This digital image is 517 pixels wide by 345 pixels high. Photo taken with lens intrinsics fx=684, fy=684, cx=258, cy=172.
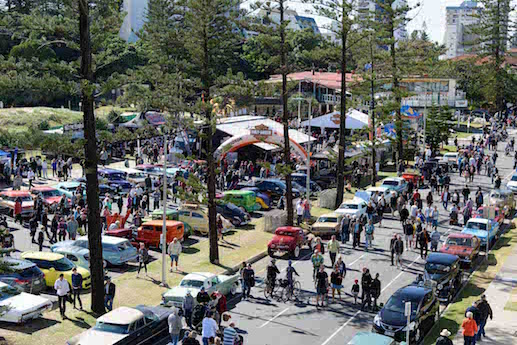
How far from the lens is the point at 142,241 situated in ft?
103

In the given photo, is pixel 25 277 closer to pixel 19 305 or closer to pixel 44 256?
pixel 44 256

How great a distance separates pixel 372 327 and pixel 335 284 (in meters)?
4.02

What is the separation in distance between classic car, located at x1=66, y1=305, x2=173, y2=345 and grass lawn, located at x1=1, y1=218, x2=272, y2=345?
2.35 metres

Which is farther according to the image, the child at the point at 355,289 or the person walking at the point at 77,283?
the child at the point at 355,289

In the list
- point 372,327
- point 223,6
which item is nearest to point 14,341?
point 372,327

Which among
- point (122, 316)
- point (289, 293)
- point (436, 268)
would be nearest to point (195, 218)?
point (289, 293)

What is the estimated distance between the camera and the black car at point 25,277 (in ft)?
78.9

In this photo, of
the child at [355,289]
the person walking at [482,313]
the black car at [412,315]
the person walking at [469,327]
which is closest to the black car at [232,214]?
the child at [355,289]

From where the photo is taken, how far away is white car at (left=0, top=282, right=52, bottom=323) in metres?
21.5

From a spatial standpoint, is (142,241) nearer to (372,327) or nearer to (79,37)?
(79,37)

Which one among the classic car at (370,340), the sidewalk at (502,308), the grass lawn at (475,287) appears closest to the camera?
the classic car at (370,340)

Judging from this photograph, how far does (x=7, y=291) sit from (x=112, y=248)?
6541mm

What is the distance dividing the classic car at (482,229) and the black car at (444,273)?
464cm

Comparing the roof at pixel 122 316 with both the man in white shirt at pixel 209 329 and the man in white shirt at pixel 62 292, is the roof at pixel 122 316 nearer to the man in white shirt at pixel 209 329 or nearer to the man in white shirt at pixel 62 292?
the man in white shirt at pixel 209 329
